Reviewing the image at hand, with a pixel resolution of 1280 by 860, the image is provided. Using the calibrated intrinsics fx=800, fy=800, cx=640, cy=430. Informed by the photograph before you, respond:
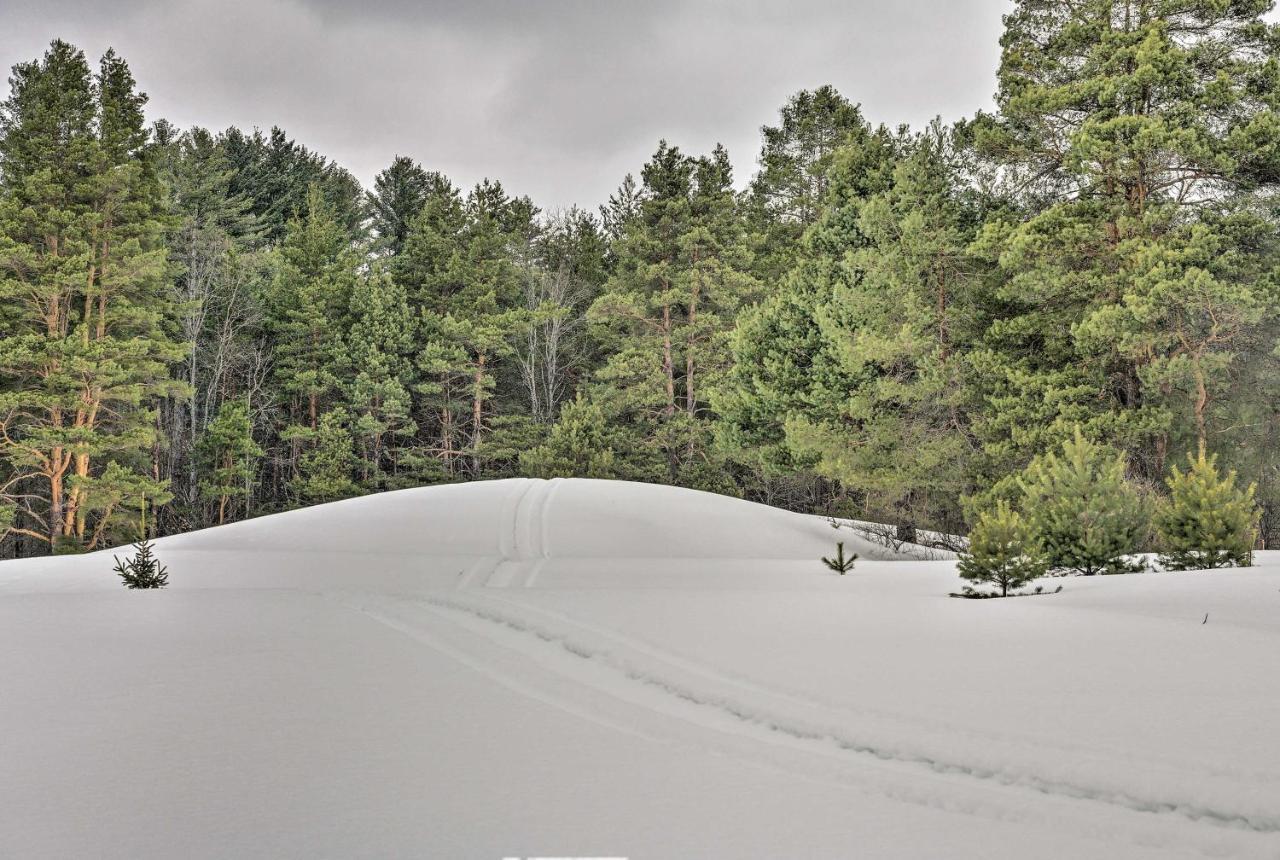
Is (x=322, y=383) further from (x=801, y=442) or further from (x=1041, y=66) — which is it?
(x=1041, y=66)

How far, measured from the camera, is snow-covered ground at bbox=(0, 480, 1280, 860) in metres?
3.05

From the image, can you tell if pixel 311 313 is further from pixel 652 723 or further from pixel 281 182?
pixel 652 723

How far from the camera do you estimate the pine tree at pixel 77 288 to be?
19469mm

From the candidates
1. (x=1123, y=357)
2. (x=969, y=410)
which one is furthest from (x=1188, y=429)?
(x=969, y=410)

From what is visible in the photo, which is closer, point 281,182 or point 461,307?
point 461,307

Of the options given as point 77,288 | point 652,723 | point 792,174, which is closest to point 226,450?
point 77,288

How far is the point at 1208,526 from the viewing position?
27.8 ft

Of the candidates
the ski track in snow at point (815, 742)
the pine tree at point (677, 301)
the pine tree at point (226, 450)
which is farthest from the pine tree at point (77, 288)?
the ski track in snow at point (815, 742)

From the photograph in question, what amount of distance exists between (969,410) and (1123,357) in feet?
10.5

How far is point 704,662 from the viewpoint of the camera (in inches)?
215

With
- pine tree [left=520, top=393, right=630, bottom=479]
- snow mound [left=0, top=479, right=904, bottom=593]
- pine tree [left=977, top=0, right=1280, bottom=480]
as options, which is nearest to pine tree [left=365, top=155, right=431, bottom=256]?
pine tree [left=520, top=393, right=630, bottom=479]

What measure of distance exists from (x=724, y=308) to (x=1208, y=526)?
20.8 m

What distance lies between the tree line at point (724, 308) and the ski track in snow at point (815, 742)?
22.8 ft

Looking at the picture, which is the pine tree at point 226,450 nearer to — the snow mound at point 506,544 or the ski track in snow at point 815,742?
the snow mound at point 506,544
